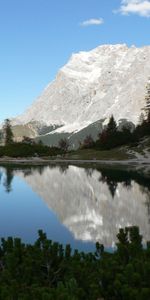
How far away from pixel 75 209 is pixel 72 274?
34.8 m

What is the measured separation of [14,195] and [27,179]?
2180cm

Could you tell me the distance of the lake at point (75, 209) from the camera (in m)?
32.7

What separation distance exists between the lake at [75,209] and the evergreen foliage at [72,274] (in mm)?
14366

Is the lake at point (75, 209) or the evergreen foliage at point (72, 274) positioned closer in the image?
the evergreen foliage at point (72, 274)

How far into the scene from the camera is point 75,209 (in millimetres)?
45906

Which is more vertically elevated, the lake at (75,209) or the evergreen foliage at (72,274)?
the evergreen foliage at (72,274)

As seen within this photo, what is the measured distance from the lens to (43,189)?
217 feet

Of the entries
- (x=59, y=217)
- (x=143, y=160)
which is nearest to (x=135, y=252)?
(x=59, y=217)

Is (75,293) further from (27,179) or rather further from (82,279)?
(27,179)

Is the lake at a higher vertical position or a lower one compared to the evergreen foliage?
lower

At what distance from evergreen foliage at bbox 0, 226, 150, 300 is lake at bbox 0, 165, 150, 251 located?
14366 millimetres

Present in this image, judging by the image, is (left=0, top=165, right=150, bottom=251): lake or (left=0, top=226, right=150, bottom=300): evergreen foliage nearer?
(left=0, top=226, right=150, bottom=300): evergreen foliage

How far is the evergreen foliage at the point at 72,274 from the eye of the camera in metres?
9.50

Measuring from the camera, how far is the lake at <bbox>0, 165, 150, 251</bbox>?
32.7 metres
